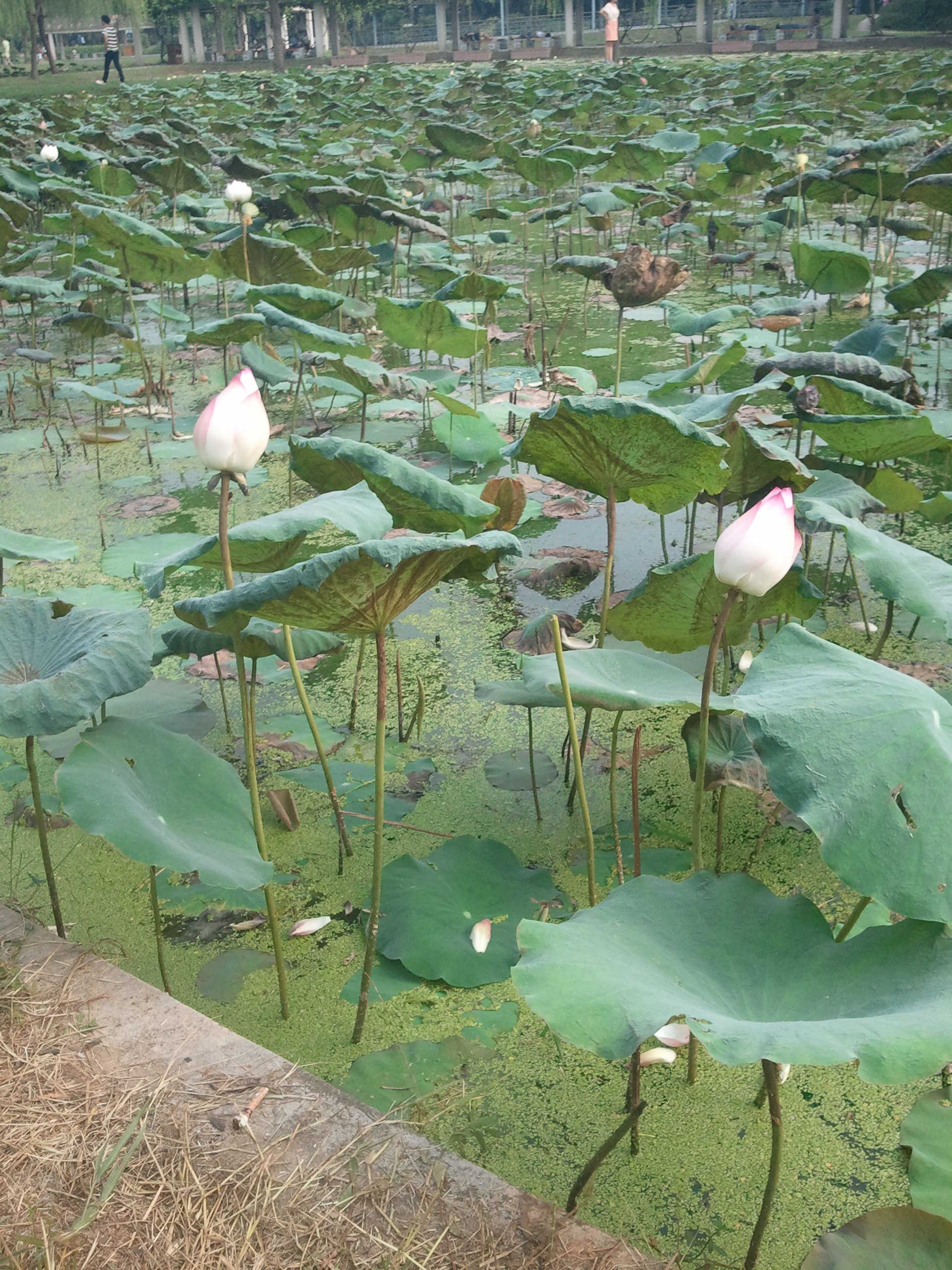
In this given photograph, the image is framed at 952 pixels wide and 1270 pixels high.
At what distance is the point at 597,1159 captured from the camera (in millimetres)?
1058

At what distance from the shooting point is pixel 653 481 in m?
1.64

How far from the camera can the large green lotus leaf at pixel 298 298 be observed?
9.64 ft

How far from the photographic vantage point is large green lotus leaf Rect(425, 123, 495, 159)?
7410 millimetres

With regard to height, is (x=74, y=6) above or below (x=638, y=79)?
above

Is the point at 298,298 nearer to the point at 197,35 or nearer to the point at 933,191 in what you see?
the point at 933,191

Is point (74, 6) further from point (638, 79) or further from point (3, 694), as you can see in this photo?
point (3, 694)

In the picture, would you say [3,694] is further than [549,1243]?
Yes

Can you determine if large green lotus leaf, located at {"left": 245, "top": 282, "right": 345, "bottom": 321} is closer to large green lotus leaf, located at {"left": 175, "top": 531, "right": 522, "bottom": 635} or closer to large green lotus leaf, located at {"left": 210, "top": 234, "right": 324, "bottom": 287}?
large green lotus leaf, located at {"left": 210, "top": 234, "right": 324, "bottom": 287}

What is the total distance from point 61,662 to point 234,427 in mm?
444

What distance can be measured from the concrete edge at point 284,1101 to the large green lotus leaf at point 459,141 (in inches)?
276

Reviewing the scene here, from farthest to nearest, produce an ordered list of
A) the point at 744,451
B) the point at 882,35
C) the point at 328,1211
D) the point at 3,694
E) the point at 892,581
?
the point at 882,35, the point at 744,451, the point at 892,581, the point at 3,694, the point at 328,1211

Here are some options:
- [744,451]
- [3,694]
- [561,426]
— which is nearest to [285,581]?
[3,694]

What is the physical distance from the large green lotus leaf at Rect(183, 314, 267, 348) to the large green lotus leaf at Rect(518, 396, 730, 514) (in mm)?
1363

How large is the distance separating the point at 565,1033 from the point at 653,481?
0.94 metres
